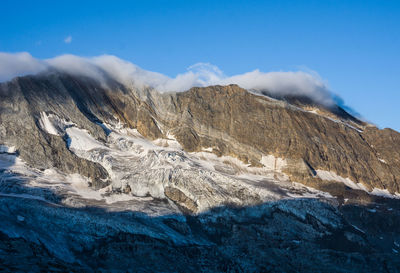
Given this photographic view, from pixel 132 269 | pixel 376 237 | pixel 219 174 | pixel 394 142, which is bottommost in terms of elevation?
pixel 132 269

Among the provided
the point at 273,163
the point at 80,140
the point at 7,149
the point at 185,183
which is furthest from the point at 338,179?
the point at 7,149

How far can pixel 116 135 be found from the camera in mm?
146000

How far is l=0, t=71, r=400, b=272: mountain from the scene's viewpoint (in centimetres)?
10200

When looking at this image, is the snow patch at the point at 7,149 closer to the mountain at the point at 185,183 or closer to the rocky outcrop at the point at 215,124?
the mountain at the point at 185,183

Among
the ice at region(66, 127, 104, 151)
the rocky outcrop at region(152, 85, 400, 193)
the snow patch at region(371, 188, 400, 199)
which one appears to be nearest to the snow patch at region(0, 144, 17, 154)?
the ice at region(66, 127, 104, 151)

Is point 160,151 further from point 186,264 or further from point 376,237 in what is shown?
point 376,237

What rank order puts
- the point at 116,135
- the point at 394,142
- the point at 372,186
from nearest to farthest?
the point at 116,135
the point at 372,186
the point at 394,142

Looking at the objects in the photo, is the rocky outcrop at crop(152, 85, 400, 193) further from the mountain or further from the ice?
the ice

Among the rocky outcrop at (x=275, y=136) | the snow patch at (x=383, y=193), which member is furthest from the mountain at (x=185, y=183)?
the snow patch at (x=383, y=193)

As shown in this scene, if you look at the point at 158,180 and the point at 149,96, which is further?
the point at 149,96

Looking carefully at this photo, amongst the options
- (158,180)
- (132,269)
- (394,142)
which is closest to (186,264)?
(132,269)

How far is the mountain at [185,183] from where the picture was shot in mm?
102000

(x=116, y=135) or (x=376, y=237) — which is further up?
(x=116, y=135)

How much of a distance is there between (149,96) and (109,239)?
68.7m
